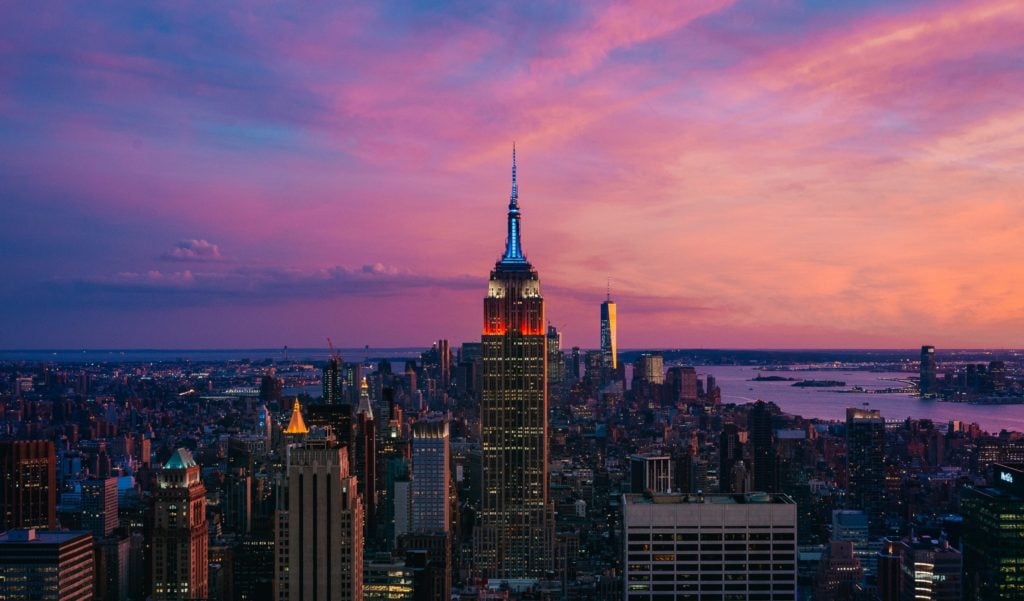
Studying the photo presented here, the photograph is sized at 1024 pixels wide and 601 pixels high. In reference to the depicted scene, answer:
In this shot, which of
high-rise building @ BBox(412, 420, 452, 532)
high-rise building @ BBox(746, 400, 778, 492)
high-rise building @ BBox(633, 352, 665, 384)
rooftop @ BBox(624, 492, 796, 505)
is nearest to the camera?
rooftop @ BBox(624, 492, 796, 505)

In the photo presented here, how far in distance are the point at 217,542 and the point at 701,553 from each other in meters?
31.5

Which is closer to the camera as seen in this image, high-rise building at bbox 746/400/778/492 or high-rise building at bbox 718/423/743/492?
high-rise building at bbox 718/423/743/492

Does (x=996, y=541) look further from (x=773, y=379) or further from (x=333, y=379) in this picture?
(x=773, y=379)

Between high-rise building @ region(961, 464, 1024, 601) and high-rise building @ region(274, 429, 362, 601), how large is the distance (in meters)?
32.1

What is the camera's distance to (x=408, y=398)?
413 ft

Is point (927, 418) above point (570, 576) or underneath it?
above

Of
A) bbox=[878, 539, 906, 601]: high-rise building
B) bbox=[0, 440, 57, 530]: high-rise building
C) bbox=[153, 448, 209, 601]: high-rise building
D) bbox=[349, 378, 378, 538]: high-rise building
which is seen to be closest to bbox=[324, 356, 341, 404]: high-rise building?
bbox=[349, 378, 378, 538]: high-rise building

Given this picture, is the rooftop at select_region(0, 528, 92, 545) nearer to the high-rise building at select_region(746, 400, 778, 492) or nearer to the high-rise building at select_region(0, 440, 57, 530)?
Answer: the high-rise building at select_region(0, 440, 57, 530)

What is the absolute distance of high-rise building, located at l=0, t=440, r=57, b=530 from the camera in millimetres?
63875

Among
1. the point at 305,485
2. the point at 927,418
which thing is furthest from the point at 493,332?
the point at 927,418

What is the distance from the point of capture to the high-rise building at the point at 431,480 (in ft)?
249

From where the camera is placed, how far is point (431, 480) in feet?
257

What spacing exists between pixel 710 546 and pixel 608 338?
111188 mm

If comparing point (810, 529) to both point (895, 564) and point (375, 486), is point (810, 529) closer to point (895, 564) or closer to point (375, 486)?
point (895, 564)
